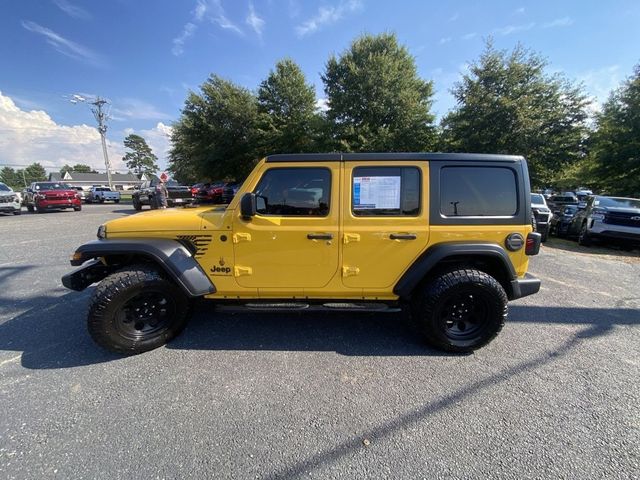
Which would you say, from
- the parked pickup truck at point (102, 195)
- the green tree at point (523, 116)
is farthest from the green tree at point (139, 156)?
the green tree at point (523, 116)

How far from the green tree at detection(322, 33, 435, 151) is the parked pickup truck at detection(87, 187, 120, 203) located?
72.8 ft

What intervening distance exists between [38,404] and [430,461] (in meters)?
2.81

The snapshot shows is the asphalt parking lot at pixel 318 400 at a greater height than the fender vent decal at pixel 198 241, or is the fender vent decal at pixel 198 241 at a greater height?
the fender vent decal at pixel 198 241

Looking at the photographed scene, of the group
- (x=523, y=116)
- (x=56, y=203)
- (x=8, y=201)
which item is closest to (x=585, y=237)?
(x=523, y=116)

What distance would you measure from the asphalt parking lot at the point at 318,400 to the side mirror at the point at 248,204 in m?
1.36

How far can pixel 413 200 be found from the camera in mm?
2824

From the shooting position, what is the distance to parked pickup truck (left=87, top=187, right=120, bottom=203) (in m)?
27.1

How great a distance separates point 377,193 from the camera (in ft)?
9.30

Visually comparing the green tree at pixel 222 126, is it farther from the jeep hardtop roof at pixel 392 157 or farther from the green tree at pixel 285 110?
the jeep hardtop roof at pixel 392 157

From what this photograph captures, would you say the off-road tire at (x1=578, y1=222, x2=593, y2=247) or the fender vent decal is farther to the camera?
the off-road tire at (x1=578, y1=222, x2=593, y2=247)

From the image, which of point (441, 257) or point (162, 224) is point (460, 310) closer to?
point (441, 257)

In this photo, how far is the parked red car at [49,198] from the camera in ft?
49.1

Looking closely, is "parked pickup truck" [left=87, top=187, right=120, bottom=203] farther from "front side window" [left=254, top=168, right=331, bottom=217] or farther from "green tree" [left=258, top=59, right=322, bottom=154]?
"front side window" [left=254, top=168, right=331, bottom=217]

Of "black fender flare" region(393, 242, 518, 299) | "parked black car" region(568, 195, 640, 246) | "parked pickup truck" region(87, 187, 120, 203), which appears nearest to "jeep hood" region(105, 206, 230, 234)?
"black fender flare" region(393, 242, 518, 299)
